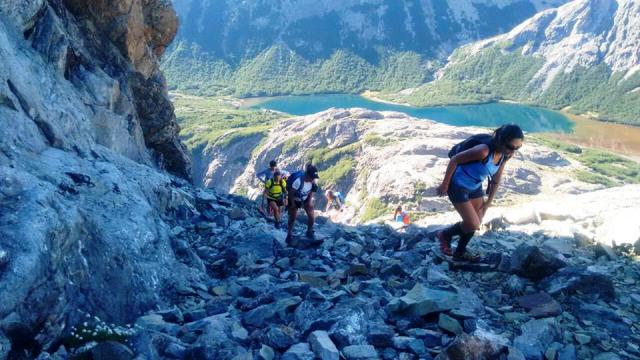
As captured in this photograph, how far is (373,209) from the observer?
94.8 meters

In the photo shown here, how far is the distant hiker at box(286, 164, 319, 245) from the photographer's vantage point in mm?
14461

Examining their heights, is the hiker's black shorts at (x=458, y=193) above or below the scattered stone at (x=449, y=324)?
above

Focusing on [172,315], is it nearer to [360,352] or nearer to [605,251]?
[360,352]

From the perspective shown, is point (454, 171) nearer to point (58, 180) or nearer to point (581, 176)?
point (58, 180)

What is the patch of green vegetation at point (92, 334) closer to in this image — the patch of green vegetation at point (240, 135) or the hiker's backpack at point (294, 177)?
the hiker's backpack at point (294, 177)

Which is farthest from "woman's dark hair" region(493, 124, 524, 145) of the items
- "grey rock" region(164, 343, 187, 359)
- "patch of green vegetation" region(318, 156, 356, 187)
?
"patch of green vegetation" region(318, 156, 356, 187)

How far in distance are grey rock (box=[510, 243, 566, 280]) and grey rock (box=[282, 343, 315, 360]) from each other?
5.19 metres

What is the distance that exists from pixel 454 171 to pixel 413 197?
83.9 m

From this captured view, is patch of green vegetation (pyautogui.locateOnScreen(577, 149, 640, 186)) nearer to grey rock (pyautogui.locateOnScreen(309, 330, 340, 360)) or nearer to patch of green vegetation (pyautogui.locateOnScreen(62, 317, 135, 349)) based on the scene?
grey rock (pyautogui.locateOnScreen(309, 330, 340, 360))

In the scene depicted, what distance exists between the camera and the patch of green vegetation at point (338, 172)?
122706mm

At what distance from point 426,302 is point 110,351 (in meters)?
4.48

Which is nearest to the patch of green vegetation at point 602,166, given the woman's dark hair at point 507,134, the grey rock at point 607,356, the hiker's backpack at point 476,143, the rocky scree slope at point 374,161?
the rocky scree slope at point 374,161

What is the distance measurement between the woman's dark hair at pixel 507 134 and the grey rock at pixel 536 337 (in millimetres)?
3146

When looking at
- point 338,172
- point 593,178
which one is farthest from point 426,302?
point 593,178
